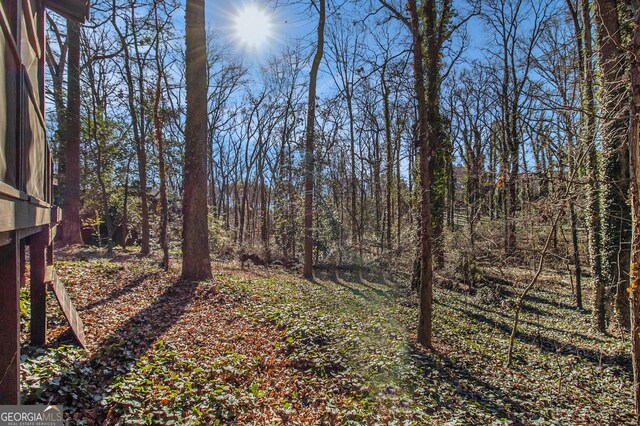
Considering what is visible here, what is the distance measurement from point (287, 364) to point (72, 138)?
13.2 meters

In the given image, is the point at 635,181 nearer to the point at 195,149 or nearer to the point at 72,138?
the point at 195,149

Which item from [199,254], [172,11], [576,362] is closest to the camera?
[576,362]

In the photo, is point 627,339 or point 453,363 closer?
point 453,363

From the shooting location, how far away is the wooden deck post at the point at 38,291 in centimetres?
379

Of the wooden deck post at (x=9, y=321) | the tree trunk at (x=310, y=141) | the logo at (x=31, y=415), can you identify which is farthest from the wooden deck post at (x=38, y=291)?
the tree trunk at (x=310, y=141)

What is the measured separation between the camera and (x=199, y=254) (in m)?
8.20

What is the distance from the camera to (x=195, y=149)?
8.08 m

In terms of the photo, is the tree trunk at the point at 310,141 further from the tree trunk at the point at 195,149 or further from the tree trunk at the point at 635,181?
the tree trunk at the point at 635,181

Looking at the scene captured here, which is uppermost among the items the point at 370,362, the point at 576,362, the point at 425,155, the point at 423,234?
the point at 425,155

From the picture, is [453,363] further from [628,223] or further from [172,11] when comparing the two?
[172,11]

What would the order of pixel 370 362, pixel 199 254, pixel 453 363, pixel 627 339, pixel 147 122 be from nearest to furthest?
pixel 370 362 < pixel 453 363 < pixel 627 339 < pixel 199 254 < pixel 147 122

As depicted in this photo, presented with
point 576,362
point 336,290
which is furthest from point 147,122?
point 576,362

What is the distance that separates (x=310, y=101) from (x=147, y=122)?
280 inches

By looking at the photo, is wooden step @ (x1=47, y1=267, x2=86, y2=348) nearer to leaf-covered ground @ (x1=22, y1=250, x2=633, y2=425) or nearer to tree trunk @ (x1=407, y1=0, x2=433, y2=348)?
leaf-covered ground @ (x1=22, y1=250, x2=633, y2=425)
